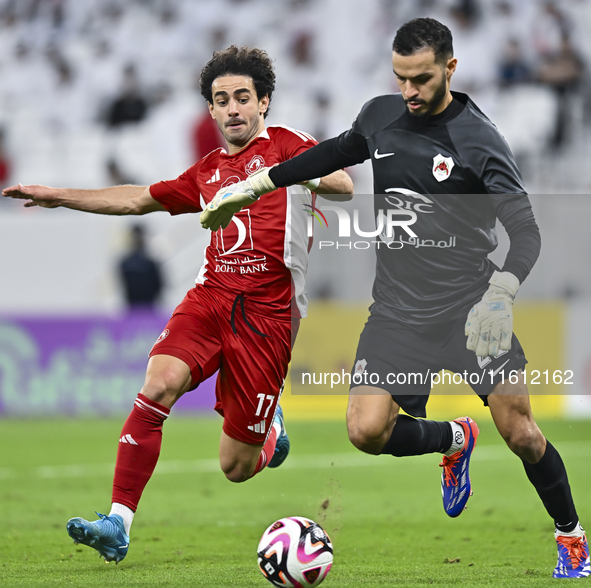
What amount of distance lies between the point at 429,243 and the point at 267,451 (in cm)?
194

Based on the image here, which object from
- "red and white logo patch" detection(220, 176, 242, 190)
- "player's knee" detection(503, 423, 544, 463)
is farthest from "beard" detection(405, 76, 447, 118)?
"player's knee" detection(503, 423, 544, 463)

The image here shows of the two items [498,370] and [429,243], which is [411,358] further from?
[429,243]

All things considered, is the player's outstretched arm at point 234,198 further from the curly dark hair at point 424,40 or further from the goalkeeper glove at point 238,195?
the curly dark hair at point 424,40

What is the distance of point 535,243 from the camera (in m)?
4.26

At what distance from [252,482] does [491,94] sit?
886cm

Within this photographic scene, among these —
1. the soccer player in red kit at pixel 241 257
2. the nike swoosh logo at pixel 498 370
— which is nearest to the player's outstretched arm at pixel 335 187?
the soccer player in red kit at pixel 241 257

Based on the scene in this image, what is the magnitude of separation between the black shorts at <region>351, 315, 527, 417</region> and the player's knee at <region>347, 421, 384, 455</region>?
0.18m

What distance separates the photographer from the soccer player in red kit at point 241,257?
5.28 m

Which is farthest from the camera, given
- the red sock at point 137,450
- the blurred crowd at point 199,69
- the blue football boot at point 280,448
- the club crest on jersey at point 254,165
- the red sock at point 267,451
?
the blurred crowd at point 199,69

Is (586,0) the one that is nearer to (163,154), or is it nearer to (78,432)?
(163,154)

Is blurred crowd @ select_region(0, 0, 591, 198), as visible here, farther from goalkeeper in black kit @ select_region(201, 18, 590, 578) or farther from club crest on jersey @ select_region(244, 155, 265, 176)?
goalkeeper in black kit @ select_region(201, 18, 590, 578)

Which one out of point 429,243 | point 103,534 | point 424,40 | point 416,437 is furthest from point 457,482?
point 424,40

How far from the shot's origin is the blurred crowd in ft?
48.6

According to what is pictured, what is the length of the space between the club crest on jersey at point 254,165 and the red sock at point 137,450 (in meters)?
1.40
